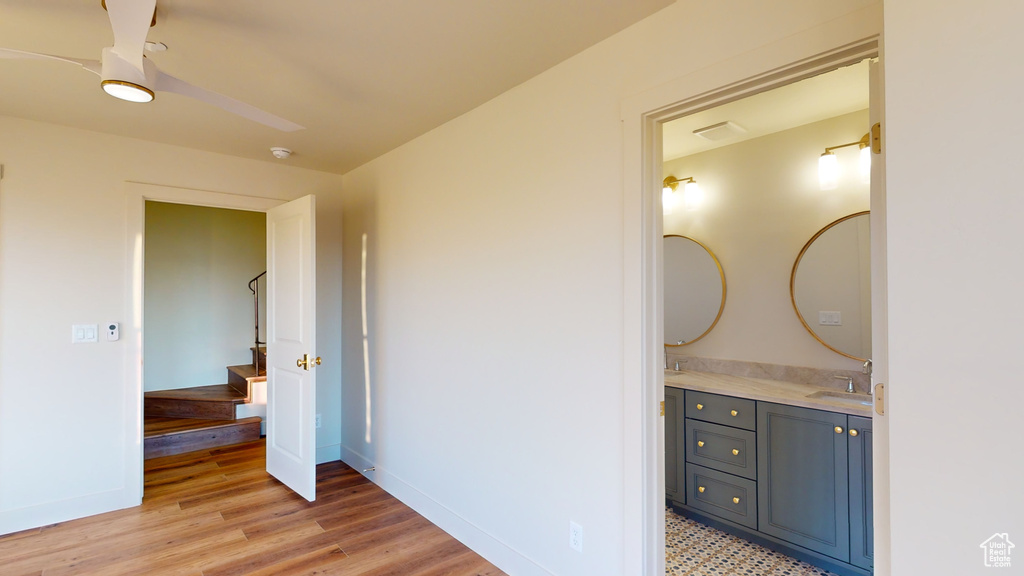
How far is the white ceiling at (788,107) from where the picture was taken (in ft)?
8.18

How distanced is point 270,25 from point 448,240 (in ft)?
4.57

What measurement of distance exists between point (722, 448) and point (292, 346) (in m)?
2.92

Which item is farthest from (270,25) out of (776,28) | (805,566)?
(805,566)

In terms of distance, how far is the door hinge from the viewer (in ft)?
4.46

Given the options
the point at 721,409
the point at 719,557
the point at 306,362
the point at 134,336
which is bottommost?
the point at 719,557

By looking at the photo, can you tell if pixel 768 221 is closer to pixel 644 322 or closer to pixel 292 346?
pixel 644 322

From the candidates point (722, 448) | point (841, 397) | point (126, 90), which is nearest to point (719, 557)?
point (722, 448)

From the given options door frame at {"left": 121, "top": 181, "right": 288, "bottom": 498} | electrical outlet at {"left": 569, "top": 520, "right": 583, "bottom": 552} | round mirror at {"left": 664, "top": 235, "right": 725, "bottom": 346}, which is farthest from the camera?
round mirror at {"left": 664, "top": 235, "right": 725, "bottom": 346}

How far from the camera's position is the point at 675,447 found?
3145 millimetres

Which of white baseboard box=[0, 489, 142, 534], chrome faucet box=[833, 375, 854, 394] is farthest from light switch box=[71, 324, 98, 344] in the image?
chrome faucet box=[833, 375, 854, 394]

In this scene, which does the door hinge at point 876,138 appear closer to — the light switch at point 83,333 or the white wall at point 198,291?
the light switch at point 83,333

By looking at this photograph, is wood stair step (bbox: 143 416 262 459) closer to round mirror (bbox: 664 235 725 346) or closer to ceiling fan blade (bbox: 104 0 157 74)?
ceiling fan blade (bbox: 104 0 157 74)

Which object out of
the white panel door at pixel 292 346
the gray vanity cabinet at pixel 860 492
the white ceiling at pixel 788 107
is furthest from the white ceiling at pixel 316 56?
the gray vanity cabinet at pixel 860 492

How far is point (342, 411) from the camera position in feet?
14.0
